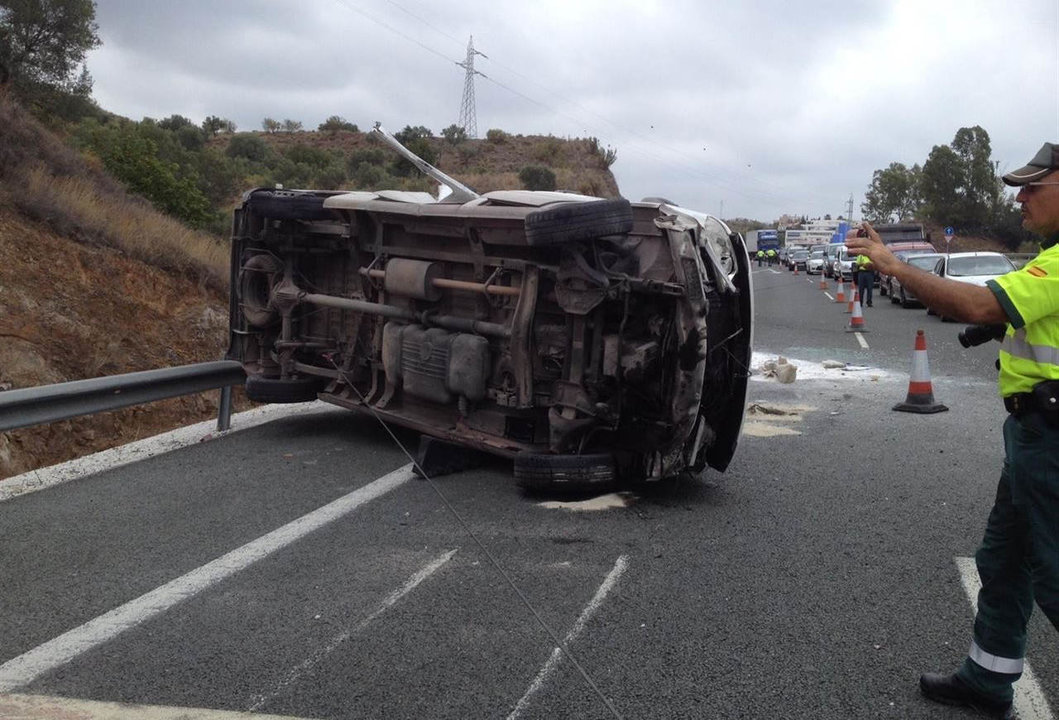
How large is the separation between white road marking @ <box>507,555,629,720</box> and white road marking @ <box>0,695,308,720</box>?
845mm

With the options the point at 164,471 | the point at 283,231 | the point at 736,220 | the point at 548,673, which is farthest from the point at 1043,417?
the point at 736,220

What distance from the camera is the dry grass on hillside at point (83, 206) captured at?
44.5 feet

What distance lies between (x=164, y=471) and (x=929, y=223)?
7655 cm

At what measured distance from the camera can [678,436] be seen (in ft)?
20.8

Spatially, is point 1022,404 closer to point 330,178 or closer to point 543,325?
point 543,325

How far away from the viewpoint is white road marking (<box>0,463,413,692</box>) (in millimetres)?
3996

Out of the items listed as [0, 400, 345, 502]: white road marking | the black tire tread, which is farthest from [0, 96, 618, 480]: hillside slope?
the black tire tread

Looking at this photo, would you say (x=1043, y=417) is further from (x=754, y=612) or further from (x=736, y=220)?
(x=736, y=220)

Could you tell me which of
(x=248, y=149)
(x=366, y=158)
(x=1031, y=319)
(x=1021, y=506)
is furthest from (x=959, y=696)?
(x=366, y=158)

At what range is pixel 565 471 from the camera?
248 inches

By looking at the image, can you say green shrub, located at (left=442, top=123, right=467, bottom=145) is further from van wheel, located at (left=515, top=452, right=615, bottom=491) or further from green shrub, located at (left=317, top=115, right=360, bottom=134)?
van wheel, located at (left=515, top=452, right=615, bottom=491)

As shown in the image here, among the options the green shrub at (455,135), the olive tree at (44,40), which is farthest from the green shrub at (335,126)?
the olive tree at (44,40)

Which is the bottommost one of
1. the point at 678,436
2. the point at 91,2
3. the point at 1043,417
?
the point at 678,436

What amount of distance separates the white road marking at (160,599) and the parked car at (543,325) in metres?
1.13
